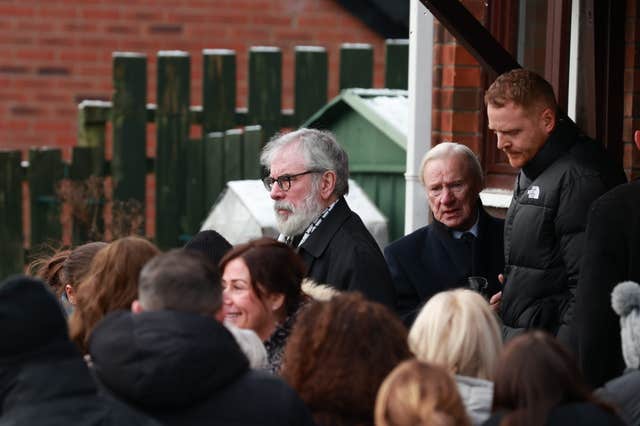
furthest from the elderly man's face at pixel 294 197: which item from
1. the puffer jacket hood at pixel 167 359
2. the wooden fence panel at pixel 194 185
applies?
the wooden fence panel at pixel 194 185

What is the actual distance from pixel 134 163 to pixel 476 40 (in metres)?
4.82

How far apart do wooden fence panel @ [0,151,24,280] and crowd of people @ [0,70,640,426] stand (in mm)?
4387

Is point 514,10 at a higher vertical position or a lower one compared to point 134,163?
higher

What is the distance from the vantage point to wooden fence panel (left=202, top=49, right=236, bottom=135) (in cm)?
1018

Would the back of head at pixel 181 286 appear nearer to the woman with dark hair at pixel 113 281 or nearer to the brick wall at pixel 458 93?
the woman with dark hair at pixel 113 281

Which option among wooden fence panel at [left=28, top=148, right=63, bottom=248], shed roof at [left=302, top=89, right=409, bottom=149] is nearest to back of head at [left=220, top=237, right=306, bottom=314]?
shed roof at [left=302, top=89, right=409, bottom=149]

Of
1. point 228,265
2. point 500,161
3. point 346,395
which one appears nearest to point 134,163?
point 500,161

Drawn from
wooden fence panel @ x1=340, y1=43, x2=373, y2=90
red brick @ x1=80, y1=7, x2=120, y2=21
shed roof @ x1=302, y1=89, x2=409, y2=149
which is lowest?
shed roof @ x1=302, y1=89, x2=409, y2=149

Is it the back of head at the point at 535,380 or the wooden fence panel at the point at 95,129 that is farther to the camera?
the wooden fence panel at the point at 95,129

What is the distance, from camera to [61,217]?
33.3 ft

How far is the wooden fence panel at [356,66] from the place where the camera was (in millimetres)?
10250

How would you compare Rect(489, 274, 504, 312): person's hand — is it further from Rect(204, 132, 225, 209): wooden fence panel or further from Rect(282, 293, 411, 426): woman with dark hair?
Rect(204, 132, 225, 209): wooden fence panel

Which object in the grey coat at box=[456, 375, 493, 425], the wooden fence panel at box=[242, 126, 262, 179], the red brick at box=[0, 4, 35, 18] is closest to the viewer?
the grey coat at box=[456, 375, 493, 425]

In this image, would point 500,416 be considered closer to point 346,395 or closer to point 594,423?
point 594,423
